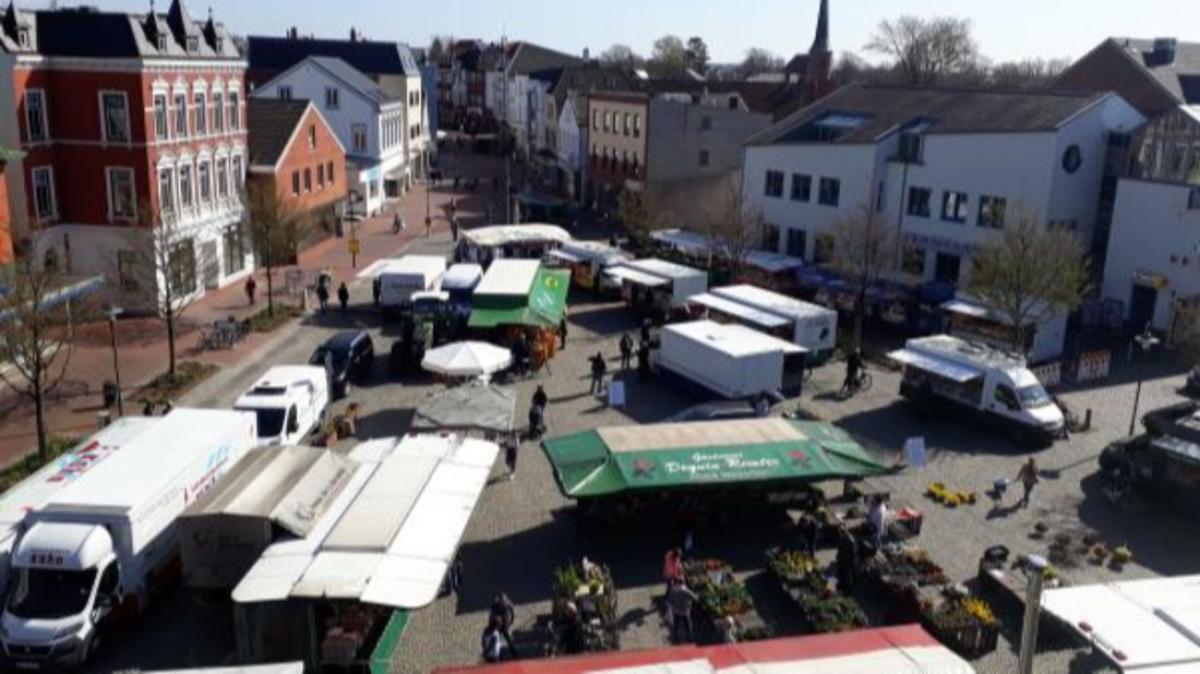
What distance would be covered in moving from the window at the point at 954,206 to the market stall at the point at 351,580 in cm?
3055

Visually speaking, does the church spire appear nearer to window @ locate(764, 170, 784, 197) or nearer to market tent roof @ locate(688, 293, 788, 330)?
window @ locate(764, 170, 784, 197)

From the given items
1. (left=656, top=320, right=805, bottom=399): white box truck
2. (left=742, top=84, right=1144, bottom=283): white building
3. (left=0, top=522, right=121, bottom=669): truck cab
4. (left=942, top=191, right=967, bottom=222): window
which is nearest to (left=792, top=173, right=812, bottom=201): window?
(left=742, top=84, right=1144, bottom=283): white building

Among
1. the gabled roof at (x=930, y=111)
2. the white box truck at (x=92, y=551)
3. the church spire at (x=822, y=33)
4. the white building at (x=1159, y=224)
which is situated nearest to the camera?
the white box truck at (x=92, y=551)

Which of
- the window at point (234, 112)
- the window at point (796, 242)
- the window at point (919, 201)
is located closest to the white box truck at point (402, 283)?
the window at point (234, 112)

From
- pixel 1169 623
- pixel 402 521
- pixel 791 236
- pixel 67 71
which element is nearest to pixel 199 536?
pixel 402 521

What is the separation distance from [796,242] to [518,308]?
20.2 meters

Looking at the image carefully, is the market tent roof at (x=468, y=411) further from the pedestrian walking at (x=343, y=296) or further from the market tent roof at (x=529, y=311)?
the pedestrian walking at (x=343, y=296)

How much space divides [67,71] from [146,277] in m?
8.02

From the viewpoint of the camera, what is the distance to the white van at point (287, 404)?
2444 cm

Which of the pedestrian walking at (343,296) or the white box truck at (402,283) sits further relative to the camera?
the pedestrian walking at (343,296)

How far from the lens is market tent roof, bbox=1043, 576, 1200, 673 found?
1422cm

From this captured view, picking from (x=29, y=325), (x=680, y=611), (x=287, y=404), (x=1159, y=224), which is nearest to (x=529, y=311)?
(x=287, y=404)

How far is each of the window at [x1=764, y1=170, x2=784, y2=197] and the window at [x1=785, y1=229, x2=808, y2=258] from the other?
6.80 ft

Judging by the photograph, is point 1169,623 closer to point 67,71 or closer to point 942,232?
point 942,232
